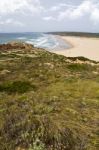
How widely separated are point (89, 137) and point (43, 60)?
879 cm

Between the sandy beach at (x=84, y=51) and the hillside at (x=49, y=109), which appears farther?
the sandy beach at (x=84, y=51)

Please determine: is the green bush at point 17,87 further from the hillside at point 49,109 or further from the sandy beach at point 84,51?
the sandy beach at point 84,51

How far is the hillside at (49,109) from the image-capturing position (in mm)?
6234

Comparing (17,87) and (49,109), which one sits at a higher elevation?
(49,109)

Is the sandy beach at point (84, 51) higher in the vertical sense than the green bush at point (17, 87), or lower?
lower

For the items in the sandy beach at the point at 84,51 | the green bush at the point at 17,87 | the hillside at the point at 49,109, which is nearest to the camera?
the hillside at the point at 49,109

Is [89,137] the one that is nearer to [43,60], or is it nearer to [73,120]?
[73,120]

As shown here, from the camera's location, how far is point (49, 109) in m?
7.39

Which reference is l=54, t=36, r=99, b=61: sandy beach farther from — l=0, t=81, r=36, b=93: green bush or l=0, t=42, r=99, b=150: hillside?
l=0, t=81, r=36, b=93: green bush

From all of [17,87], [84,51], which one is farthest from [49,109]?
[84,51]

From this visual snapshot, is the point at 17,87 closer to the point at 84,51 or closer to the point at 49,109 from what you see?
the point at 49,109

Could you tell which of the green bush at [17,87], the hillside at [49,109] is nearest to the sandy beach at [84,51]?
the hillside at [49,109]

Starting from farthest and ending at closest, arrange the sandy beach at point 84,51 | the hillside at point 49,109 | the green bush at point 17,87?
1. the sandy beach at point 84,51
2. the green bush at point 17,87
3. the hillside at point 49,109

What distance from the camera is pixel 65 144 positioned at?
6121 mm
